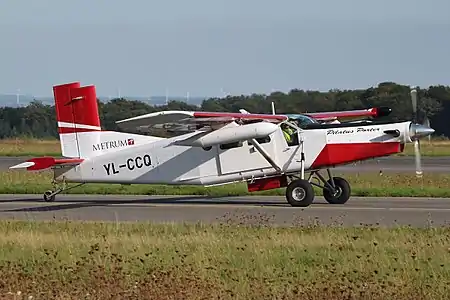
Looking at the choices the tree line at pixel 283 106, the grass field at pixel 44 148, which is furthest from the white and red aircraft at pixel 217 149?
the grass field at pixel 44 148

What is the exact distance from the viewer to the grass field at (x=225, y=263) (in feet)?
31.5

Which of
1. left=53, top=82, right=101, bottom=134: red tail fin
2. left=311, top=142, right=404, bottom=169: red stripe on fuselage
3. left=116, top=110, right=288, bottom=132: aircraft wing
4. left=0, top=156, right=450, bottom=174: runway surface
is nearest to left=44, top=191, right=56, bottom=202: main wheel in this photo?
left=53, top=82, right=101, bottom=134: red tail fin

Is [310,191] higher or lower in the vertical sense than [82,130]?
lower

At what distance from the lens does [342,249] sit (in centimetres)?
1242

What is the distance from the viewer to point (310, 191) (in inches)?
822

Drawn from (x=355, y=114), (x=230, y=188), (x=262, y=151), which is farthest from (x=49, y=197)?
(x=355, y=114)

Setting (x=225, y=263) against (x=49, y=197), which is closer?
(x=225, y=263)

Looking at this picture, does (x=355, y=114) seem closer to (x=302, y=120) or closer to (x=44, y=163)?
(x=302, y=120)

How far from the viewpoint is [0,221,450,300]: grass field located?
31.5 feet

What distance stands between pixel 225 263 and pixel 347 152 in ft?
34.2

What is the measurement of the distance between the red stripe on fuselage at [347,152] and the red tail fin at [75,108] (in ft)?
17.5

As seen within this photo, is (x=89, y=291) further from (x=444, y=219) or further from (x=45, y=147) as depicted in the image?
(x=45, y=147)

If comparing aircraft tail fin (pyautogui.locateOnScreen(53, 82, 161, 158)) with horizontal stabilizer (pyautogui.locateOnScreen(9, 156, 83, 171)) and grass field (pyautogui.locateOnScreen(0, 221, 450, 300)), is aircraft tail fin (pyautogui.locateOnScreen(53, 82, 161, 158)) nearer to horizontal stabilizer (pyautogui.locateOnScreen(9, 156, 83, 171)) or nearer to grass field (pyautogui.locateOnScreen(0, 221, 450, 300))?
horizontal stabilizer (pyautogui.locateOnScreen(9, 156, 83, 171))

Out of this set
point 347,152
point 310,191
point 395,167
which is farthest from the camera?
point 395,167
